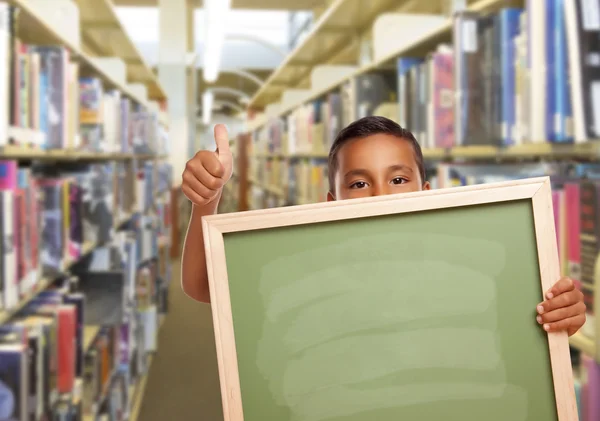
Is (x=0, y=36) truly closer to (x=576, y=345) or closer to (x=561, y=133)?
(x=561, y=133)

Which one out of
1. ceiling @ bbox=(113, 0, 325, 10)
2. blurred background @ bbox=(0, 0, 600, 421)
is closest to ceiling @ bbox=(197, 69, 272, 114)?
ceiling @ bbox=(113, 0, 325, 10)

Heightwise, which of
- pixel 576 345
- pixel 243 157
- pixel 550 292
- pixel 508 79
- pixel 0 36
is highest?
pixel 243 157

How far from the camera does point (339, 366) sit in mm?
708

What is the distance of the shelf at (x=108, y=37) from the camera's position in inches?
131

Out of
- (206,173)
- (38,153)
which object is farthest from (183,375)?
(206,173)

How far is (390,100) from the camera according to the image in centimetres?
295

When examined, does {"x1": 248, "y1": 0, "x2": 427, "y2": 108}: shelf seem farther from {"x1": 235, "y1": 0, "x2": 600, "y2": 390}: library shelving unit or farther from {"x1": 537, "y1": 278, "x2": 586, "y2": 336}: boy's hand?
{"x1": 537, "y1": 278, "x2": 586, "y2": 336}: boy's hand

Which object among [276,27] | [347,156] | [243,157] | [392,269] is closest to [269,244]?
[392,269]

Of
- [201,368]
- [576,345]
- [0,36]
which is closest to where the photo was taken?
[576,345]

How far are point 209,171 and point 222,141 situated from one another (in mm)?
43

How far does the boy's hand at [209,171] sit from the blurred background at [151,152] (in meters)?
0.02

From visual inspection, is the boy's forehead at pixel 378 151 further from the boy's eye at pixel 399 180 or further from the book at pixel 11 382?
the book at pixel 11 382

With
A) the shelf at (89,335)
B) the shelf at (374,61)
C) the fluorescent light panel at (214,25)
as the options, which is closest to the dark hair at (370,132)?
the shelf at (374,61)

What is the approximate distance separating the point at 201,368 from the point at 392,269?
355 cm
